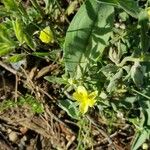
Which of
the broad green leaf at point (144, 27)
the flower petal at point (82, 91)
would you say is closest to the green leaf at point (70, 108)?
the flower petal at point (82, 91)

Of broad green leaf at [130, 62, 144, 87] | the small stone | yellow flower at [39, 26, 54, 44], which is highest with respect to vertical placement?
yellow flower at [39, 26, 54, 44]

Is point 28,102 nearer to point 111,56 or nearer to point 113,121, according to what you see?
point 113,121

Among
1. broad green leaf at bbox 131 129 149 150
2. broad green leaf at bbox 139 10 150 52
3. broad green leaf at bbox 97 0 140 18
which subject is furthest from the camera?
broad green leaf at bbox 131 129 149 150

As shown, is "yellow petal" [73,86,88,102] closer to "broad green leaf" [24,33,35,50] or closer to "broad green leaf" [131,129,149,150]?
"broad green leaf" [24,33,35,50]

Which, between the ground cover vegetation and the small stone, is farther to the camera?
the small stone

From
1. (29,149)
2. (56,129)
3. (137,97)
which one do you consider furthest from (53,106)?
(137,97)

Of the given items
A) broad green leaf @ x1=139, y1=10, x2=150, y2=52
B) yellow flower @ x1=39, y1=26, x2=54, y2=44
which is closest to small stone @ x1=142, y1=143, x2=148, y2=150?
broad green leaf @ x1=139, y1=10, x2=150, y2=52

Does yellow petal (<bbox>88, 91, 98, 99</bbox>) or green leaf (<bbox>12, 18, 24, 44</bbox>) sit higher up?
green leaf (<bbox>12, 18, 24, 44</bbox>)

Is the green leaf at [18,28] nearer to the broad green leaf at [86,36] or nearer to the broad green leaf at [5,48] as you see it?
the broad green leaf at [5,48]
